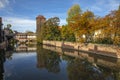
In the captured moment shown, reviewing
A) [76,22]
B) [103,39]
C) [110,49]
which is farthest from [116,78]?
[76,22]

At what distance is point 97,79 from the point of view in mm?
20688

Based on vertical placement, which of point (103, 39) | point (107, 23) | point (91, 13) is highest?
point (91, 13)

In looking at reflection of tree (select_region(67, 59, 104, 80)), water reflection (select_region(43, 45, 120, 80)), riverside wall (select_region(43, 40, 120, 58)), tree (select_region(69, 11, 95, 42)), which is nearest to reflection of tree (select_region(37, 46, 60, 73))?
water reflection (select_region(43, 45, 120, 80))

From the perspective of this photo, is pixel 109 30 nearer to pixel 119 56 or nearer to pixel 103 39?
pixel 119 56

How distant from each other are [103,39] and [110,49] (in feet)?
37.6

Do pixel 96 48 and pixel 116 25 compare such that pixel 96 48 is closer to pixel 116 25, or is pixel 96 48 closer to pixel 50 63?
pixel 116 25

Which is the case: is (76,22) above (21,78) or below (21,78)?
above

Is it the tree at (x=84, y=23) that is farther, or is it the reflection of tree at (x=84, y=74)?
the tree at (x=84, y=23)

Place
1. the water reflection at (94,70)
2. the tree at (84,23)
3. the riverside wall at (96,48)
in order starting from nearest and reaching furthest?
the water reflection at (94,70)
the riverside wall at (96,48)
the tree at (84,23)

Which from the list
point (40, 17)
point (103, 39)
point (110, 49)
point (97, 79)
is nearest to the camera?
point (97, 79)

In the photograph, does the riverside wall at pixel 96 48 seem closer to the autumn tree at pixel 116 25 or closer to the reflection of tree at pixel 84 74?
the autumn tree at pixel 116 25

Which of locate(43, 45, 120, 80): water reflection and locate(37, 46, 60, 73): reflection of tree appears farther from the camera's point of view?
locate(37, 46, 60, 73): reflection of tree

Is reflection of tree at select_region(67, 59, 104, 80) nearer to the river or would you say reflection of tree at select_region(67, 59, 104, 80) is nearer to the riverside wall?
the river

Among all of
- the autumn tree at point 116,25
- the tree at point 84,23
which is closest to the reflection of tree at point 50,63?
the autumn tree at point 116,25
